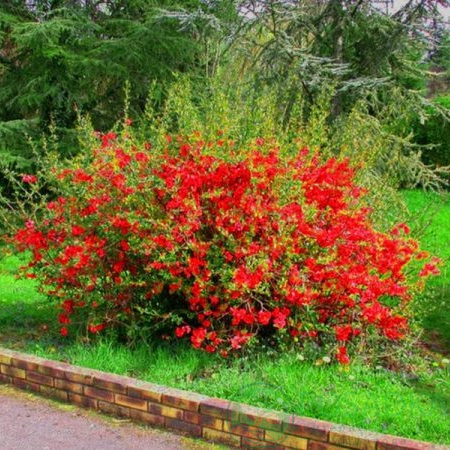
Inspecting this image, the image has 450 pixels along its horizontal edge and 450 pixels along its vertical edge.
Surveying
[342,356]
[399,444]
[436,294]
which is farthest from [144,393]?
[436,294]

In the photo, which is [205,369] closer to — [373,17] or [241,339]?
[241,339]

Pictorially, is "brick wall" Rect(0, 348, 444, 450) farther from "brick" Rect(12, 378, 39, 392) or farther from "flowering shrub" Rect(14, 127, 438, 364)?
"flowering shrub" Rect(14, 127, 438, 364)

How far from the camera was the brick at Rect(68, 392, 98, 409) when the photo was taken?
3617 millimetres

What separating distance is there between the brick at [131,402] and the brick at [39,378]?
595 mm

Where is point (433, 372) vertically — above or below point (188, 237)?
below

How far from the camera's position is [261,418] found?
10.0 ft

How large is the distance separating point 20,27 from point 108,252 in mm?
7146

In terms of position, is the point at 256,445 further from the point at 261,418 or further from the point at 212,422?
the point at 212,422

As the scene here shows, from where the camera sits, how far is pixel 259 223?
3.81 m

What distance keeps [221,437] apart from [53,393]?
1.30 meters

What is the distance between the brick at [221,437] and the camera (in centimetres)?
314

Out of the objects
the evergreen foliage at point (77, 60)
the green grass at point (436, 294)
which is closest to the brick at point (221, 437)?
the green grass at point (436, 294)

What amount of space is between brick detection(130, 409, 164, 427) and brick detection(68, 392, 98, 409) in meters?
0.30

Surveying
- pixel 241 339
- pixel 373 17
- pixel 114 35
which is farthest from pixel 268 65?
pixel 241 339
